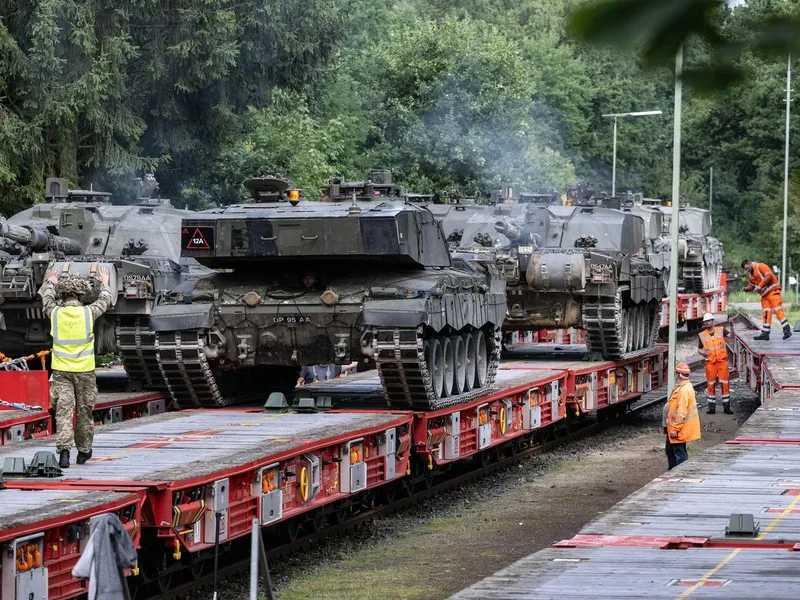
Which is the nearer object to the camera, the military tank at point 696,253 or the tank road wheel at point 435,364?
the tank road wheel at point 435,364

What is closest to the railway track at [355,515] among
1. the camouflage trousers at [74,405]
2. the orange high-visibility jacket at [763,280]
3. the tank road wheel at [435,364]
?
the tank road wheel at [435,364]

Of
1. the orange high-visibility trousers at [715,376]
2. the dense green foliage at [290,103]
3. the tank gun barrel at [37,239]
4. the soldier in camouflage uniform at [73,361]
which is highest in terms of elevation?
the dense green foliage at [290,103]

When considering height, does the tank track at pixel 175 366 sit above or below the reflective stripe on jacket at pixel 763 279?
below

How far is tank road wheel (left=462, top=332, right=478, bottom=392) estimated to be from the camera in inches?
707

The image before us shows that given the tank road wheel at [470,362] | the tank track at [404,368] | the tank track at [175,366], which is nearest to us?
the tank track at [404,368]

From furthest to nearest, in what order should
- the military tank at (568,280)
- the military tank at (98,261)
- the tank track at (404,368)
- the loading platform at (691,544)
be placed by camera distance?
the military tank at (568,280)
the military tank at (98,261)
the tank track at (404,368)
the loading platform at (691,544)

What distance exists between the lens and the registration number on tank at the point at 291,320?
16812 millimetres

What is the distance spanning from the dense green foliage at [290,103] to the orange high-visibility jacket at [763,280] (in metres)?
1.48

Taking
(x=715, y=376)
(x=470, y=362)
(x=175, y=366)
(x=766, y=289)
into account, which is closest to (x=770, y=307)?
(x=766, y=289)

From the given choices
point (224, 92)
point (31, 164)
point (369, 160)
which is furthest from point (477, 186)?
point (31, 164)

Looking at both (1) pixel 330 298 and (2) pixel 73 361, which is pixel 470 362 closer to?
(1) pixel 330 298

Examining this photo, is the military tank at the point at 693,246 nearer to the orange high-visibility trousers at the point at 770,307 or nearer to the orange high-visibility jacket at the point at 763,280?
the orange high-visibility trousers at the point at 770,307

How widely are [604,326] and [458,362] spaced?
6.11m

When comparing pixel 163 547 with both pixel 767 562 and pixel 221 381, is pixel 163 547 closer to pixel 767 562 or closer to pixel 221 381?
pixel 767 562
